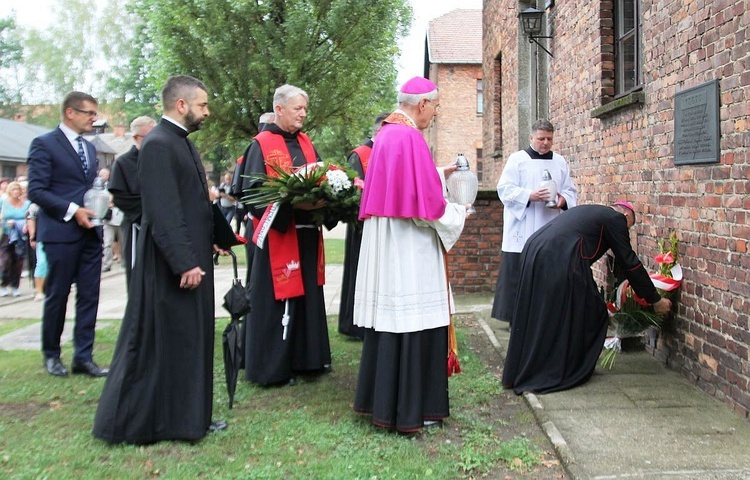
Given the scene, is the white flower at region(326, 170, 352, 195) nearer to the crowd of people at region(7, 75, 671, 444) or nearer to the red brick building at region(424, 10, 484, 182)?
the crowd of people at region(7, 75, 671, 444)

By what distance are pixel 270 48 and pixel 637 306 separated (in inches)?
520

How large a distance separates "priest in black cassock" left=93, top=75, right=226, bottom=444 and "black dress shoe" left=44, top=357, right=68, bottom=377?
1.95 m

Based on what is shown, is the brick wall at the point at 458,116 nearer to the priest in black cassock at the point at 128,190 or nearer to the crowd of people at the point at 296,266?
the crowd of people at the point at 296,266

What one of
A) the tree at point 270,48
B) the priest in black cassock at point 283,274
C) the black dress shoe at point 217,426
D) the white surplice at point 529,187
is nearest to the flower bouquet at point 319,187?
the priest in black cassock at point 283,274

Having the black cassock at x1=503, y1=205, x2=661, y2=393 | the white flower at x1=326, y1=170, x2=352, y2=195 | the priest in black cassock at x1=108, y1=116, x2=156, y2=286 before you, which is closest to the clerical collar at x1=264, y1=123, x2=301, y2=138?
the white flower at x1=326, y1=170, x2=352, y2=195

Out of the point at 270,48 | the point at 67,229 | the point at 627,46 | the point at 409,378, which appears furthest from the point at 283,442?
the point at 270,48

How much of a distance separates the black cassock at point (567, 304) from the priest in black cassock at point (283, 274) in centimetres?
160

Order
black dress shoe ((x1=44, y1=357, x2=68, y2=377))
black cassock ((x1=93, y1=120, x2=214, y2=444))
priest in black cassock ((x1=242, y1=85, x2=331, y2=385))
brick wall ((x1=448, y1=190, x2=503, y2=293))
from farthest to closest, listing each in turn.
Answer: brick wall ((x1=448, y1=190, x2=503, y2=293)), black dress shoe ((x1=44, y1=357, x2=68, y2=377)), priest in black cassock ((x1=242, y1=85, x2=331, y2=385)), black cassock ((x1=93, y1=120, x2=214, y2=444))

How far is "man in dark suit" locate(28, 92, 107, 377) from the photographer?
607cm

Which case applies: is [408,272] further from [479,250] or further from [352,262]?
[479,250]

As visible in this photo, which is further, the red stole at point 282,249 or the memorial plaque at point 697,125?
the red stole at point 282,249

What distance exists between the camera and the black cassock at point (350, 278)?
24.0 ft

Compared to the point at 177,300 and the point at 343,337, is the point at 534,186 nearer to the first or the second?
the point at 343,337

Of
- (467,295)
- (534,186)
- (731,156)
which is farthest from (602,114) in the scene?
(467,295)
